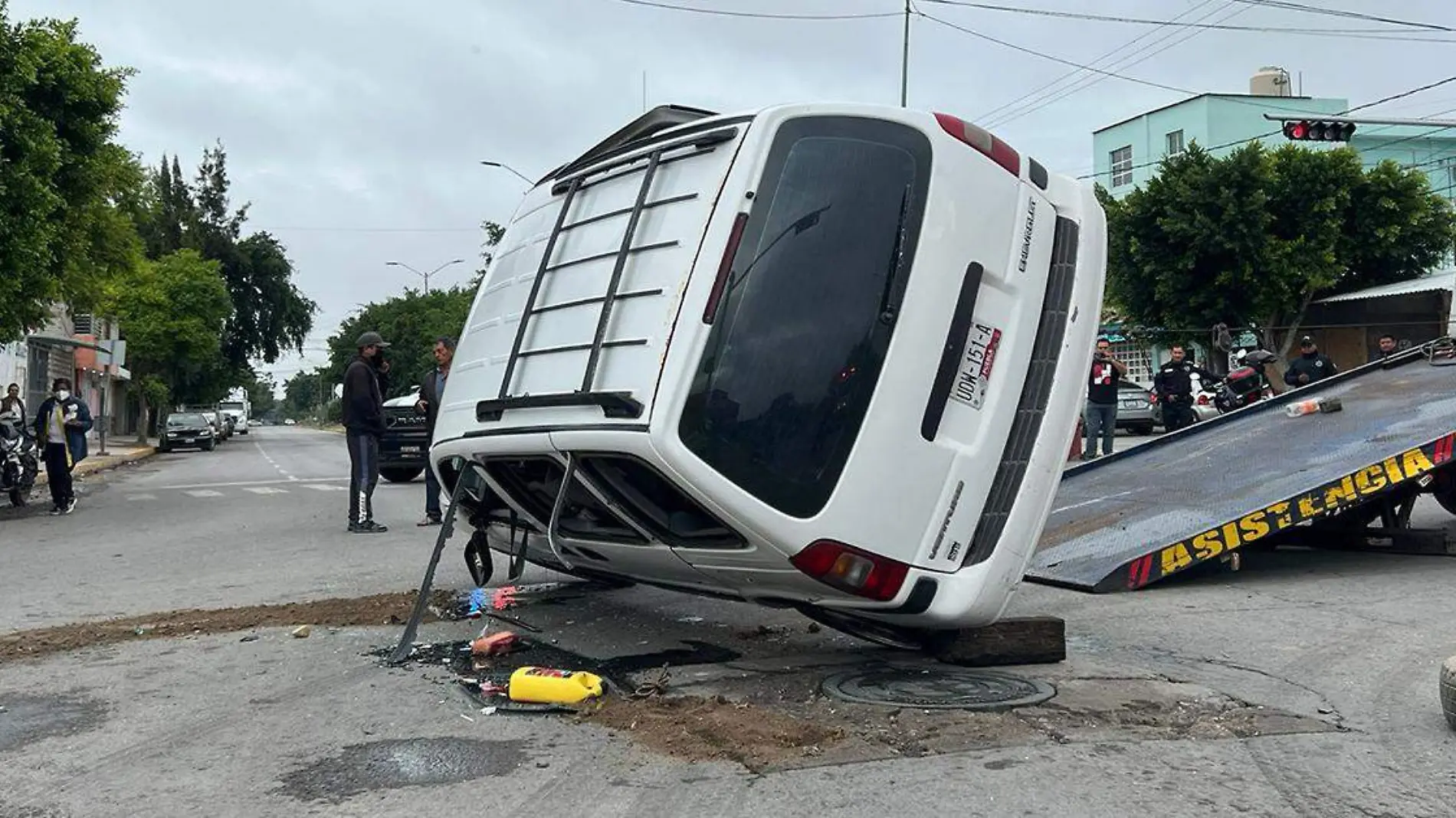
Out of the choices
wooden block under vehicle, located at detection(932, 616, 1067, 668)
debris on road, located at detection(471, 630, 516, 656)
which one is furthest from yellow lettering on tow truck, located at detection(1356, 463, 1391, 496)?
debris on road, located at detection(471, 630, 516, 656)

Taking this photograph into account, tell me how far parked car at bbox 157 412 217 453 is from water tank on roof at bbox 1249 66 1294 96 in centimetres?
4003

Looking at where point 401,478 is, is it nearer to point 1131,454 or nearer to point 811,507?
point 1131,454

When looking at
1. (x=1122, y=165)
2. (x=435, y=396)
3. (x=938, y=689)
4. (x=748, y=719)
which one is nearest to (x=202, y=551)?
(x=435, y=396)

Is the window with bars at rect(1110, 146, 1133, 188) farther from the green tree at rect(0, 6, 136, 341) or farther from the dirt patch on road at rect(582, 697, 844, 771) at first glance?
the dirt patch on road at rect(582, 697, 844, 771)

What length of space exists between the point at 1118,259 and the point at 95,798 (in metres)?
32.1

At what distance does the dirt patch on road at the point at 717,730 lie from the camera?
13.2 ft

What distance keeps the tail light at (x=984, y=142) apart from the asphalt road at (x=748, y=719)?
214 cm

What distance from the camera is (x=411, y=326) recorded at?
74.1 meters

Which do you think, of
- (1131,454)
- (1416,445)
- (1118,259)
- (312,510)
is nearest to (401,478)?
(312,510)

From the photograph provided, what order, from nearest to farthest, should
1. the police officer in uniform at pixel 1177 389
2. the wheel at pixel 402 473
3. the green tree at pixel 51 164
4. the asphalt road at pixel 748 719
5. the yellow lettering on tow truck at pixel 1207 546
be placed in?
the asphalt road at pixel 748 719
the yellow lettering on tow truck at pixel 1207 546
the green tree at pixel 51 164
the police officer in uniform at pixel 1177 389
the wheel at pixel 402 473

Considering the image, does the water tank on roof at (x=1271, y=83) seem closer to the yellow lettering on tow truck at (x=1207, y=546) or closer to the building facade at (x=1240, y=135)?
the building facade at (x=1240, y=135)

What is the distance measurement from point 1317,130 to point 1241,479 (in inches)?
612

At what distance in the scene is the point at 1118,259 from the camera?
3278 cm

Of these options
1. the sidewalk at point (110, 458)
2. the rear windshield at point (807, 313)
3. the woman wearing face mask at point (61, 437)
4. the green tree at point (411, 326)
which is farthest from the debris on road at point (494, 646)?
the green tree at point (411, 326)
